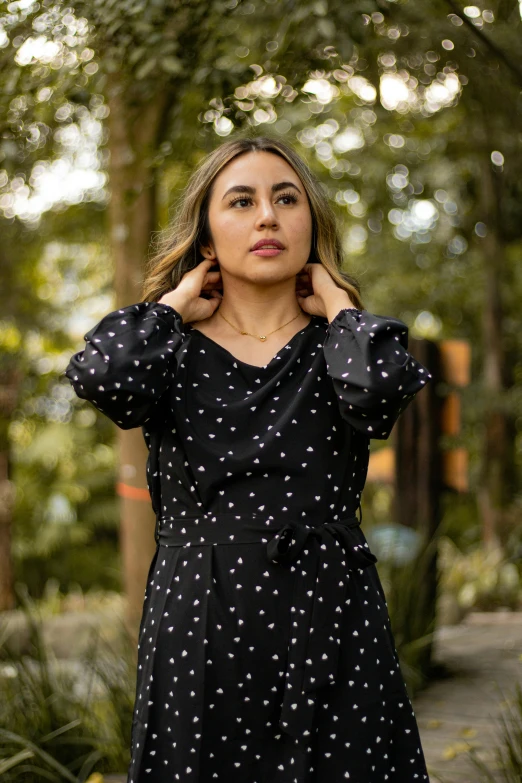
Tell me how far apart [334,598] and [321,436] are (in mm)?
369

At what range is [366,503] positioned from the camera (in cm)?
830

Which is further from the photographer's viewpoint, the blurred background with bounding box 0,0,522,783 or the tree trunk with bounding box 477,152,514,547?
the tree trunk with bounding box 477,152,514,547

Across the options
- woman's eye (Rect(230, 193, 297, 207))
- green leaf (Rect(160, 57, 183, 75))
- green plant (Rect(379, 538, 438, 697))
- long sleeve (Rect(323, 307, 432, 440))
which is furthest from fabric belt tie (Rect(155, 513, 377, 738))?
green plant (Rect(379, 538, 438, 697))

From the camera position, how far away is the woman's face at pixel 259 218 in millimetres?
2217

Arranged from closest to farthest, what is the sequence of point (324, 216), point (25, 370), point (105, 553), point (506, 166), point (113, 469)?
point (324, 216), point (506, 166), point (25, 370), point (105, 553), point (113, 469)

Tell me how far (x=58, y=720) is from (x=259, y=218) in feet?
6.98

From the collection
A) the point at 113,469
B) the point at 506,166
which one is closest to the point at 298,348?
the point at 506,166

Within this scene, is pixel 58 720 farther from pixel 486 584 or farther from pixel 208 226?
pixel 486 584

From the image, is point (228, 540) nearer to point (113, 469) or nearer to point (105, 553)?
point (105, 553)

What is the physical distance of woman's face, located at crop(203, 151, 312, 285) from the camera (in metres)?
2.22

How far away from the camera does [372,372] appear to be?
2025 mm


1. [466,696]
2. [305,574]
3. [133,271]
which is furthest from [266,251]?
[466,696]

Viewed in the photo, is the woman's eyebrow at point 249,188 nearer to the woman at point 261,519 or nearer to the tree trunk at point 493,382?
the woman at point 261,519

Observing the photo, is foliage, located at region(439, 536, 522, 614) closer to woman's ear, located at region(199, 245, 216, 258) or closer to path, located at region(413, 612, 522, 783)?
path, located at region(413, 612, 522, 783)
